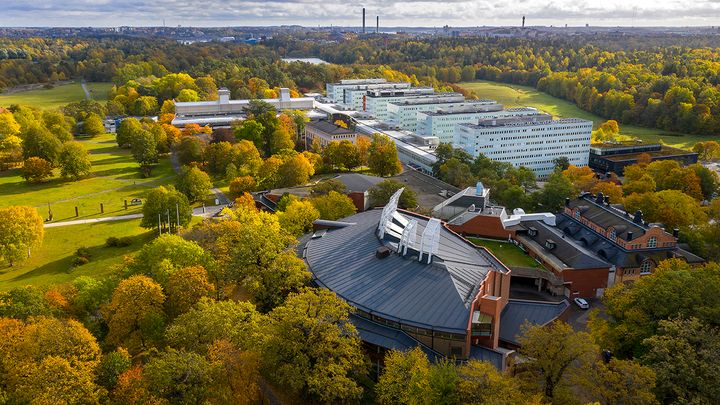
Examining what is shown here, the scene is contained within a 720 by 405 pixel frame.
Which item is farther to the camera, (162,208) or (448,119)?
(448,119)

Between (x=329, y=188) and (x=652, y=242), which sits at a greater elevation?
(x=329, y=188)

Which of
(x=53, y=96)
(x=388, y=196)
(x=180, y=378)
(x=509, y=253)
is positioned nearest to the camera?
(x=180, y=378)

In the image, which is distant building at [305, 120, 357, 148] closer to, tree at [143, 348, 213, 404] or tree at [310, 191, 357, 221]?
tree at [310, 191, 357, 221]

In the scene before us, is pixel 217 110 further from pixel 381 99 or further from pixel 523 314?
pixel 523 314

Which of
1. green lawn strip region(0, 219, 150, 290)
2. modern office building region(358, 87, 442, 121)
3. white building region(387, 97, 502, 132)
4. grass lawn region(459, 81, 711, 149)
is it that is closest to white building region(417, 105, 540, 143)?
white building region(387, 97, 502, 132)

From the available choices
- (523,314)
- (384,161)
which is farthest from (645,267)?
(384,161)

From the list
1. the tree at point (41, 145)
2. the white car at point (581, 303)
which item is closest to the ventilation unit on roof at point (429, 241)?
the white car at point (581, 303)

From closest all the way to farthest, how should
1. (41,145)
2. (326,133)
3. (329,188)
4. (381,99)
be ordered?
(329,188), (41,145), (326,133), (381,99)
